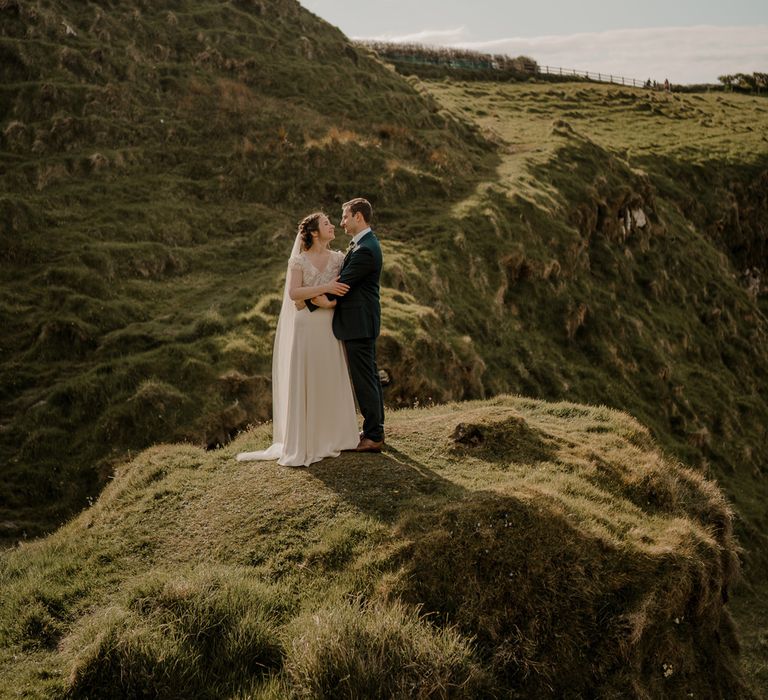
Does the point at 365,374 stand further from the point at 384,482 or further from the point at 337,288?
the point at 384,482

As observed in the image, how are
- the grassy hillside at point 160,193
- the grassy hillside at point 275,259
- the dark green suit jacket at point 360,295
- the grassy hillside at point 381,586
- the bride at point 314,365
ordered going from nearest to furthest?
the grassy hillside at point 381,586 < the dark green suit jacket at point 360,295 < the bride at point 314,365 < the grassy hillside at point 160,193 < the grassy hillside at point 275,259

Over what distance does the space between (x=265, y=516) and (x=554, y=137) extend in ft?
142

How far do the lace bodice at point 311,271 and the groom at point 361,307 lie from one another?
236 millimetres

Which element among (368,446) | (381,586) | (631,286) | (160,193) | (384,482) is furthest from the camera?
(631,286)

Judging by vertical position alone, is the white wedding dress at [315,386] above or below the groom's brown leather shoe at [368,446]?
above

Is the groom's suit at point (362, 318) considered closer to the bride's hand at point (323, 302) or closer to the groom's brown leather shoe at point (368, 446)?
the bride's hand at point (323, 302)

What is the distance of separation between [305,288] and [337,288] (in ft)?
1.79

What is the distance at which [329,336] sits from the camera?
1114cm

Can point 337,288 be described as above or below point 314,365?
above

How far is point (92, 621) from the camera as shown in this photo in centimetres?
763

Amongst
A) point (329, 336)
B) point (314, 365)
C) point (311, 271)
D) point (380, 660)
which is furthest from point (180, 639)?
point (311, 271)

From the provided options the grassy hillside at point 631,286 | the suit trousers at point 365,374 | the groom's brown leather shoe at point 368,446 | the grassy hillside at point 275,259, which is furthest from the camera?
the grassy hillside at point 631,286

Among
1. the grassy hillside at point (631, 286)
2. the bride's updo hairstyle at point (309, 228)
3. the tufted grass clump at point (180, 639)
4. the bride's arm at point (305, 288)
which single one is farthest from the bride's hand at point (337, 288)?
the grassy hillside at point (631, 286)

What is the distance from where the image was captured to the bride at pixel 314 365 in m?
11.1
